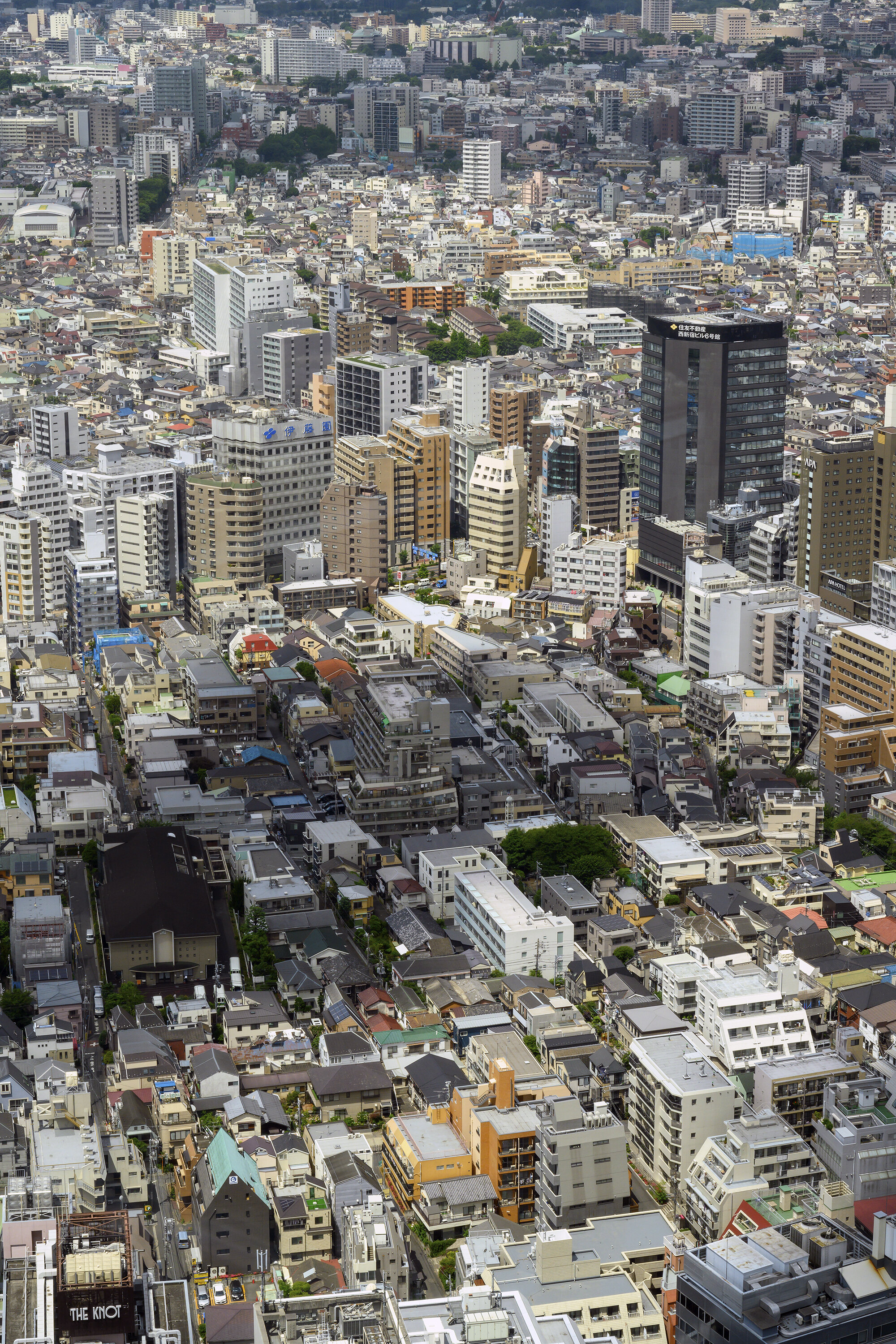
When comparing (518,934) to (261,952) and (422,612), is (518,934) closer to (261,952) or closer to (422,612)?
(261,952)

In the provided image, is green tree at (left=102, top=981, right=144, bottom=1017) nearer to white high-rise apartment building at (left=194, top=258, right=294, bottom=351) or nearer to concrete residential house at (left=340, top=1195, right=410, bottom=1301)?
concrete residential house at (left=340, top=1195, right=410, bottom=1301)

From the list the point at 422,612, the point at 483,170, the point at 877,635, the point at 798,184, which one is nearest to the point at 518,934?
the point at 877,635

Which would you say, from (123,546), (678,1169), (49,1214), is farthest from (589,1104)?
(123,546)

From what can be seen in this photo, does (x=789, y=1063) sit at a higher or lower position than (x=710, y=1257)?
lower

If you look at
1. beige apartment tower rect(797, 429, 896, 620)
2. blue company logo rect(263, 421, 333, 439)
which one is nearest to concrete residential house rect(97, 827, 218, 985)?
beige apartment tower rect(797, 429, 896, 620)

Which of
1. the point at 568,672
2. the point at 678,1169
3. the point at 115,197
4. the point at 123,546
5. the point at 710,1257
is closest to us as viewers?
the point at 710,1257

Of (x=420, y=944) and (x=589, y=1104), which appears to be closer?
(x=589, y=1104)

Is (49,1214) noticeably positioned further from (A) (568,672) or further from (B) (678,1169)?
(A) (568,672)
